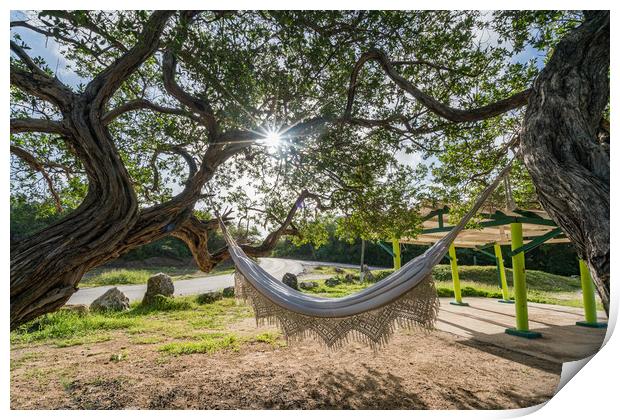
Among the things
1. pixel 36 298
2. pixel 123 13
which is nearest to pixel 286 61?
pixel 123 13

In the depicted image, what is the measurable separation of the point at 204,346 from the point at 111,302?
2760mm

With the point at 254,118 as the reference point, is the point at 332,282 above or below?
below

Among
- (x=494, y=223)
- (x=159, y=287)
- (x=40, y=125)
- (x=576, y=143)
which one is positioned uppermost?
(x=40, y=125)

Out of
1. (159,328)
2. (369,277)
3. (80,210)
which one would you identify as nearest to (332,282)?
(369,277)

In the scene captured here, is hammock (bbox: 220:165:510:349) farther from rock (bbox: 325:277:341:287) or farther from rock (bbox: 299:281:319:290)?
rock (bbox: 325:277:341:287)

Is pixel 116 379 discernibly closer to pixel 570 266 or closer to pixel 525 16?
pixel 525 16

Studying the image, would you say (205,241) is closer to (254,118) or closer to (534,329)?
(254,118)

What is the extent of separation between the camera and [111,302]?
184 inches

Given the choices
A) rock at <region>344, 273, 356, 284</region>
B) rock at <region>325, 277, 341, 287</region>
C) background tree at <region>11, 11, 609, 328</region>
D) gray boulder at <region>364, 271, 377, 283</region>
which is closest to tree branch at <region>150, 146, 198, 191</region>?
background tree at <region>11, 11, 609, 328</region>

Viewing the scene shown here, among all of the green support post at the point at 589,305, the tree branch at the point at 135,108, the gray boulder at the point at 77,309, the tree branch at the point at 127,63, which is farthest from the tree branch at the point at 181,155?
the green support post at the point at 589,305

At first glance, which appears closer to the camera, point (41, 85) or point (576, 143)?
point (576, 143)

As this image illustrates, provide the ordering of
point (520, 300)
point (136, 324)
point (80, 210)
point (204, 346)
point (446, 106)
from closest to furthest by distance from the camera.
→ point (80, 210) → point (446, 106) → point (204, 346) → point (520, 300) → point (136, 324)

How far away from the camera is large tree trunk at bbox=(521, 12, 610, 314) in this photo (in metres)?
1.06

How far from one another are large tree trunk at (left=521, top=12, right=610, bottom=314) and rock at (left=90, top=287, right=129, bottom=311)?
17.4 feet
